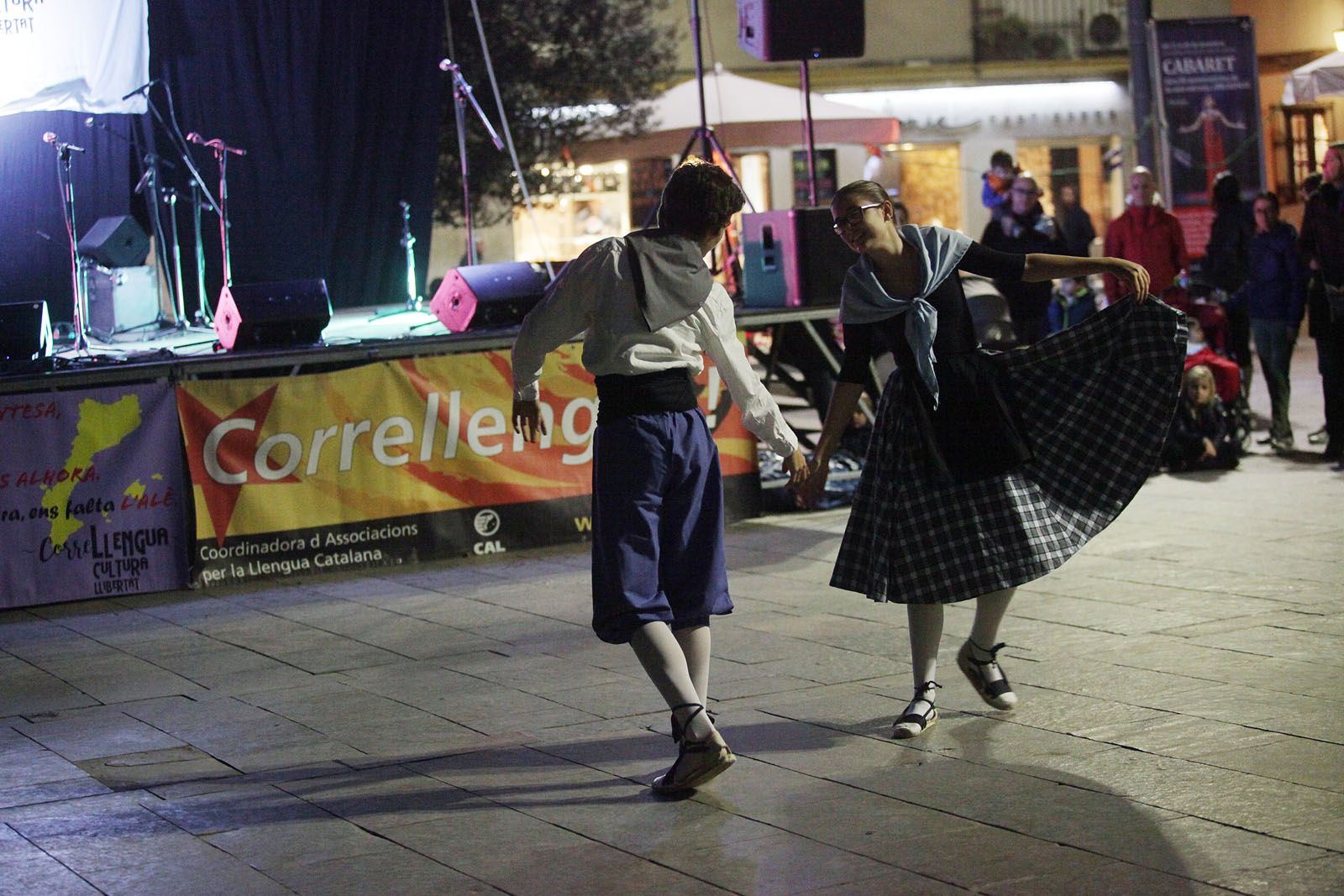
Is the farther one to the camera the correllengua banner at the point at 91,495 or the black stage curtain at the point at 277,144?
the black stage curtain at the point at 277,144

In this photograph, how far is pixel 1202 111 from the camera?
1722 centimetres

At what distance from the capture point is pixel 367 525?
29.3 feet

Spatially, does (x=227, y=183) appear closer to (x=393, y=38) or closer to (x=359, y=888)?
→ (x=393, y=38)

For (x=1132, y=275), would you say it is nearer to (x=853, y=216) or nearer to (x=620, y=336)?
(x=853, y=216)

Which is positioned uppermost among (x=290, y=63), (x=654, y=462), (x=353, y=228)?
(x=290, y=63)

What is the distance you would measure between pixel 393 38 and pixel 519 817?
9299mm

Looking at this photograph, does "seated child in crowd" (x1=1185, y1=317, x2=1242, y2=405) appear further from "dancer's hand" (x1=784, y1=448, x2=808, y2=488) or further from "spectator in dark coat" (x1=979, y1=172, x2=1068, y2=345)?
"dancer's hand" (x1=784, y1=448, x2=808, y2=488)

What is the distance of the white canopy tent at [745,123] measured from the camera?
57.3 feet

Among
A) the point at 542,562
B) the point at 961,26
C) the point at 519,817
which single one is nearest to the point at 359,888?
the point at 519,817

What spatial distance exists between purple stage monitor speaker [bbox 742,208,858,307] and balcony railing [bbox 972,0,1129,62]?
18602 mm

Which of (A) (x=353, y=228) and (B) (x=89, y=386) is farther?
(A) (x=353, y=228)

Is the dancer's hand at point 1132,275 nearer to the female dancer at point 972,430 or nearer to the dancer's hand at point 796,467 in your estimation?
the female dancer at point 972,430

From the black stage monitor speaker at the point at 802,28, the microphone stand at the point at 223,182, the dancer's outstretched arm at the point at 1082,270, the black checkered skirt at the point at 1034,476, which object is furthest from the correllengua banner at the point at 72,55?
the dancer's outstretched arm at the point at 1082,270

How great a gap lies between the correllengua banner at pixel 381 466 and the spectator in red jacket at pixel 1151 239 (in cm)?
454
